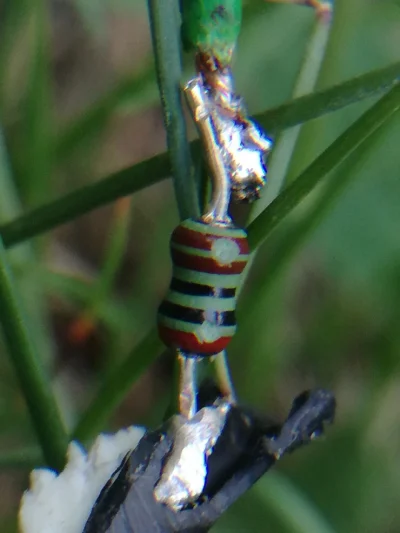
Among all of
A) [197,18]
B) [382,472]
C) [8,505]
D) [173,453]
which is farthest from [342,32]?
[8,505]

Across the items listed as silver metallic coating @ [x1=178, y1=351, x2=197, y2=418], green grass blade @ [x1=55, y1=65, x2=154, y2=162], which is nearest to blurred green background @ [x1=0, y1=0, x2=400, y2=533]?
green grass blade @ [x1=55, y1=65, x2=154, y2=162]

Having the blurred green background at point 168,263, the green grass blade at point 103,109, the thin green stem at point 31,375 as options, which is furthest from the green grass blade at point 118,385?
the green grass blade at point 103,109

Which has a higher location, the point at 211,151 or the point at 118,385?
the point at 211,151

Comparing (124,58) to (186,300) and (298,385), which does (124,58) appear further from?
(186,300)

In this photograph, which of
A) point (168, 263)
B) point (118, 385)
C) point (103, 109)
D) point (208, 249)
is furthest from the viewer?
point (168, 263)

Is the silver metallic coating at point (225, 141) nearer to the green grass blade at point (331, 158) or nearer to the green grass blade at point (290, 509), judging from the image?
the green grass blade at point (331, 158)

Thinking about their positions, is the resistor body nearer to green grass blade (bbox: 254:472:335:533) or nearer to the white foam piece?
the white foam piece

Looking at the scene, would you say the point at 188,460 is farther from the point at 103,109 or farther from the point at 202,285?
the point at 103,109

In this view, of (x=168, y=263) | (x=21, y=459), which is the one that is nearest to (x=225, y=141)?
(x=21, y=459)
